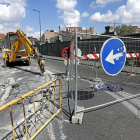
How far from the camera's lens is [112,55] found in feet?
12.1

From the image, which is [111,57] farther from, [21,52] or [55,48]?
[55,48]

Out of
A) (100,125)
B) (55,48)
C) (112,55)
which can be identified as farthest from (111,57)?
(55,48)

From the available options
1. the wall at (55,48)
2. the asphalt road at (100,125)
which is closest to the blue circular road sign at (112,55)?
the asphalt road at (100,125)

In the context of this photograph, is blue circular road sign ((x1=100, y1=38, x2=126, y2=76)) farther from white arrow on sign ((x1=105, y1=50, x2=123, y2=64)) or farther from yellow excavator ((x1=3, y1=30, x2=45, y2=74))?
yellow excavator ((x1=3, y1=30, x2=45, y2=74))

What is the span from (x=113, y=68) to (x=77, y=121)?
1748mm

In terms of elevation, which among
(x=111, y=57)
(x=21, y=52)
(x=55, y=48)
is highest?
(x=55, y=48)

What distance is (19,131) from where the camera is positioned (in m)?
2.99

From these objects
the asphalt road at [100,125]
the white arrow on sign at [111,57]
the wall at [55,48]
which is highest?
the wall at [55,48]

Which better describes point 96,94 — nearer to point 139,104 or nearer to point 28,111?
point 139,104

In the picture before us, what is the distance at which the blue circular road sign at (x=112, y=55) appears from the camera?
352 cm

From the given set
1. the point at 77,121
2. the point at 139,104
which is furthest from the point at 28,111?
the point at 139,104

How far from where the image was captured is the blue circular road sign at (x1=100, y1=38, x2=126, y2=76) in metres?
3.52

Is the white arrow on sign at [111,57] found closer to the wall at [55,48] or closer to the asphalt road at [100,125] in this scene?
the asphalt road at [100,125]

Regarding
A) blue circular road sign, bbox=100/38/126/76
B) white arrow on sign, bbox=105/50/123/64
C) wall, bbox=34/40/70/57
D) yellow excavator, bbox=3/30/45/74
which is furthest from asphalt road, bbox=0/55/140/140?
wall, bbox=34/40/70/57
